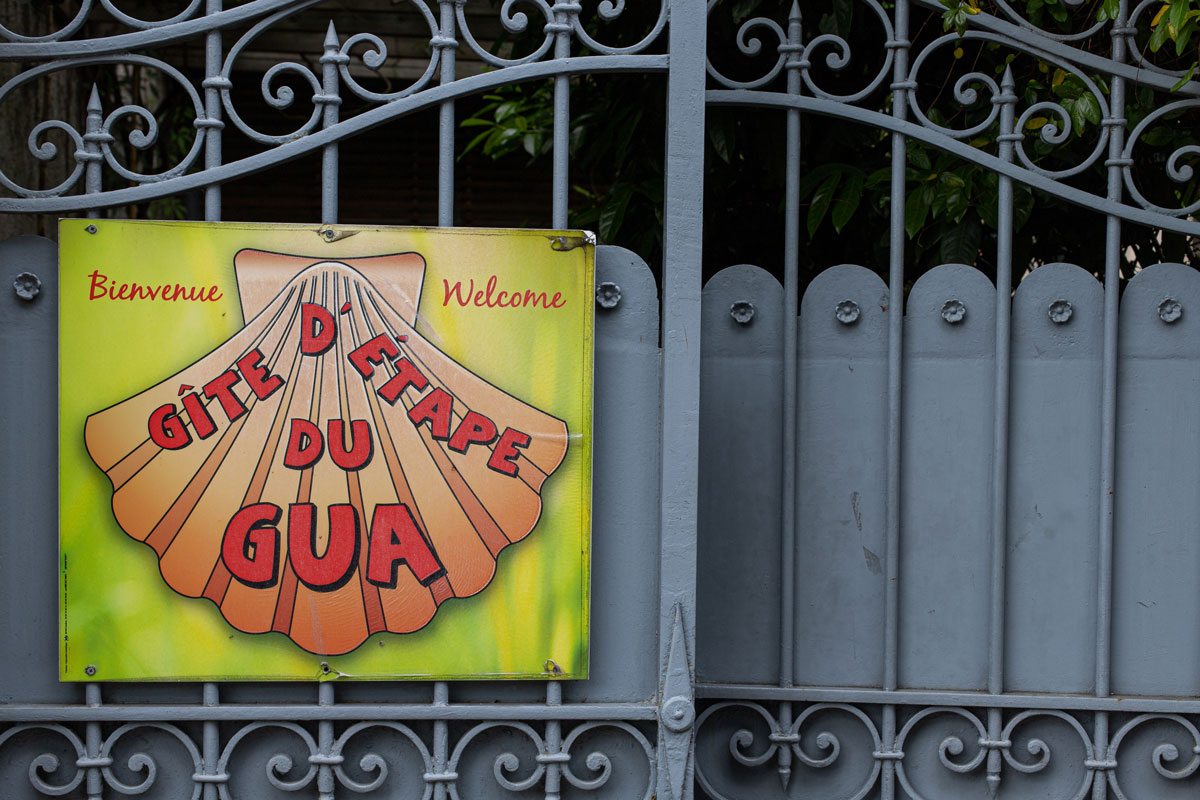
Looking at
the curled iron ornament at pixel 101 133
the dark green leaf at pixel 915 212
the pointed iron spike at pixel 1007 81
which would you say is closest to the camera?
the curled iron ornament at pixel 101 133

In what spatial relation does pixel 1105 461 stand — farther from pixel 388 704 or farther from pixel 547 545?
pixel 388 704

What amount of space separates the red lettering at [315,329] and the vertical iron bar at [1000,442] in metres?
1.60

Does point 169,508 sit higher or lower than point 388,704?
higher

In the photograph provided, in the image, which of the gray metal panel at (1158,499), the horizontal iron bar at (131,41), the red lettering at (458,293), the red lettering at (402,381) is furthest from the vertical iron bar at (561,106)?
the gray metal panel at (1158,499)

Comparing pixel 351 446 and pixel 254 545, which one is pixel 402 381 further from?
pixel 254 545

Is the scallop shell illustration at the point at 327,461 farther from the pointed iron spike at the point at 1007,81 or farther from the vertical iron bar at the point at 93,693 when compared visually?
the pointed iron spike at the point at 1007,81

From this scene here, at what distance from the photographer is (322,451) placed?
7.57 feet

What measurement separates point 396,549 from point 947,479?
1354 mm

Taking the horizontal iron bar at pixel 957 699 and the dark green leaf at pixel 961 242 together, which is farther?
the dark green leaf at pixel 961 242

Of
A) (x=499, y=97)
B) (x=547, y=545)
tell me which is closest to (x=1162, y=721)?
(x=547, y=545)

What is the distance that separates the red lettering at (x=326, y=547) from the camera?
90.5 inches

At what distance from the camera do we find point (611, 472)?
7.84 ft

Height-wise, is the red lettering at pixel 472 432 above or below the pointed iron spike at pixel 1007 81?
below

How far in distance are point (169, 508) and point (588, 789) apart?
1167 mm
